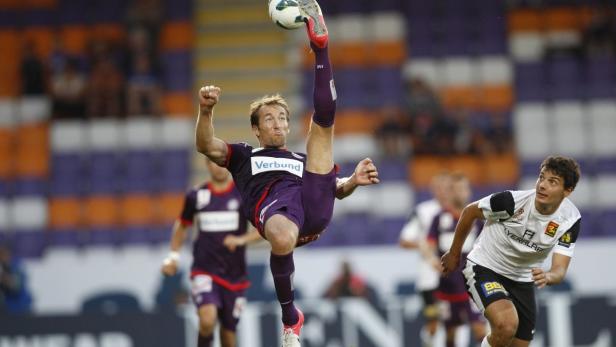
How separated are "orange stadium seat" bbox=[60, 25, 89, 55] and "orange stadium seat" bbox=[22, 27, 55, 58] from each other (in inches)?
8.7

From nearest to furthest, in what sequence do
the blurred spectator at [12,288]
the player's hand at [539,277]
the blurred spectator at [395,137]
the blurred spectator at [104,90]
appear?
the player's hand at [539,277]
the blurred spectator at [12,288]
the blurred spectator at [395,137]
the blurred spectator at [104,90]

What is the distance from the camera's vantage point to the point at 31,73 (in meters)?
16.0

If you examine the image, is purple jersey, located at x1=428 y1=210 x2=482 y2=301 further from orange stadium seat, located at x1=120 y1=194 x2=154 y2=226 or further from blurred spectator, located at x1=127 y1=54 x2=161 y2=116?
blurred spectator, located at x1=127 y1=54 x2=161 y2=116

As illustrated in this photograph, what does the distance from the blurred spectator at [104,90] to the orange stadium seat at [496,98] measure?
5908mm

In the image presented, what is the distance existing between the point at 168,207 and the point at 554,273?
941 cm

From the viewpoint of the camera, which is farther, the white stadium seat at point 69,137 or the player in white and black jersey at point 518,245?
the white stadium seat at point 69,137

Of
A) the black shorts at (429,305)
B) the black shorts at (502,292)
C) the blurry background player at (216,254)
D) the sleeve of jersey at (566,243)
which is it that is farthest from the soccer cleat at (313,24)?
the black shorts at (429,305)

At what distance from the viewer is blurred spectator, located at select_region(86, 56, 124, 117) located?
52.2 feet

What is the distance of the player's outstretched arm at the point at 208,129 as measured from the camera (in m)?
6.26

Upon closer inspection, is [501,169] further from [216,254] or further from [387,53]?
[216,254]

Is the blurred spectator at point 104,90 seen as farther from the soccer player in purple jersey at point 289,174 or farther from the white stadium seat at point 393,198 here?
the soccer player in purple jersey at point 289,174

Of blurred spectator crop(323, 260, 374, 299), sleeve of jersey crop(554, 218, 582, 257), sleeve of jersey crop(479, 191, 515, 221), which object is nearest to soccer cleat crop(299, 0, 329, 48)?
sleeve of jersey crop(479, 191, 515, 221)

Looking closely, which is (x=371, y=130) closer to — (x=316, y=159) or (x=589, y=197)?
(x=589, y=197)

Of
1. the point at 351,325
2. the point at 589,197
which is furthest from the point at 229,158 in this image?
the point at 589,197
